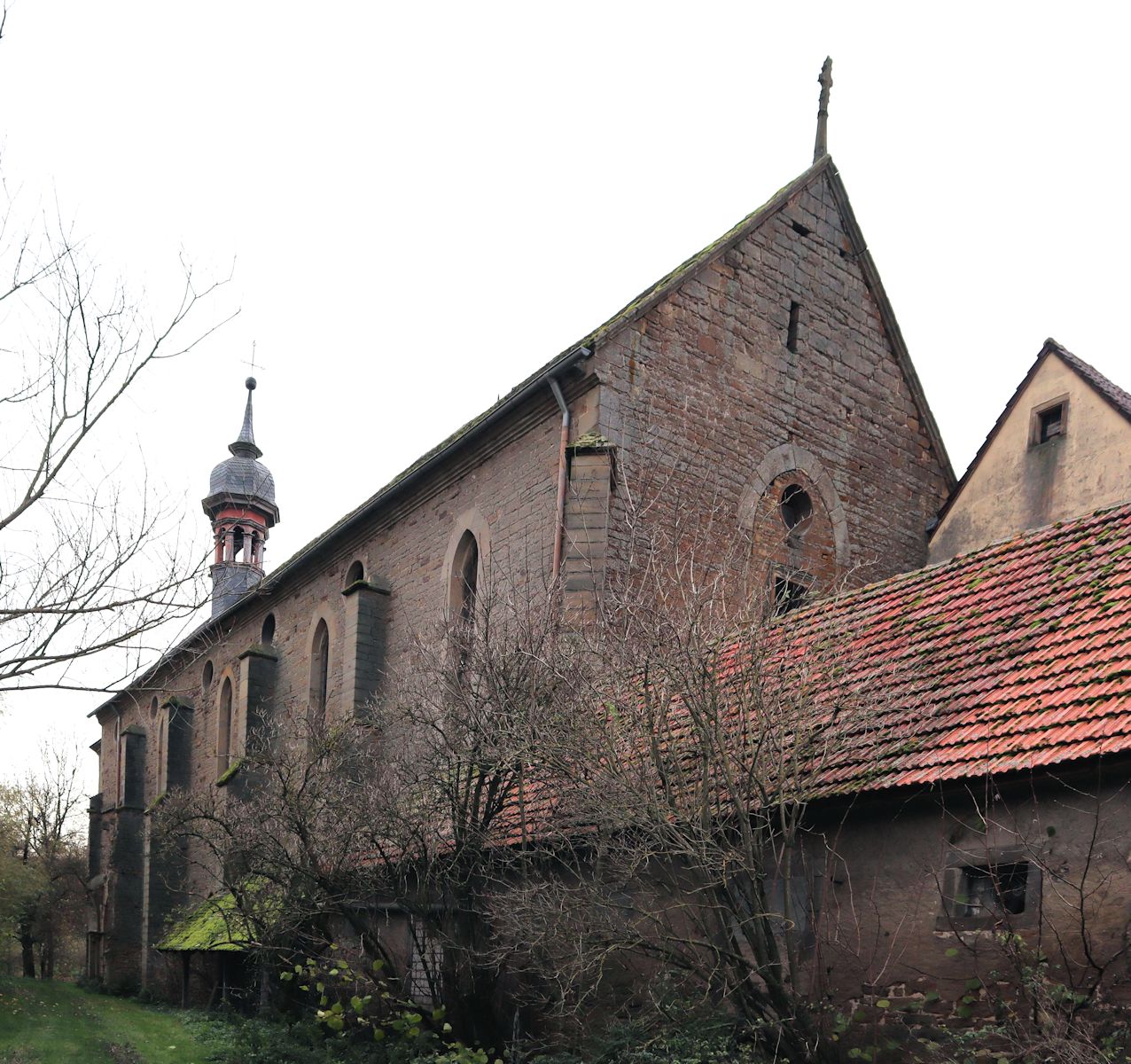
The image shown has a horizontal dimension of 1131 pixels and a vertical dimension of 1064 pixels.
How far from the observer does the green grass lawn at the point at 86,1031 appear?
17.1m

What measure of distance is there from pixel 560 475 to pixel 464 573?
3204 mm

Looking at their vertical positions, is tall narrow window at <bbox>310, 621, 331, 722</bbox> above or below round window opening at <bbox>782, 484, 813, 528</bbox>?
below

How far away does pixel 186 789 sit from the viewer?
2873 centimetres

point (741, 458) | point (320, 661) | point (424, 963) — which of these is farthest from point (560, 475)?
point (320, 661)

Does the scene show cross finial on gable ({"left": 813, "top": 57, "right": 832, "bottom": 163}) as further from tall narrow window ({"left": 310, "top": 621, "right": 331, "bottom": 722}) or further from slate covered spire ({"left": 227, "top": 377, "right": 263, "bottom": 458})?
slate covered spire ({"left": 227, "top": 377, "right": 263, "bottom": 458})

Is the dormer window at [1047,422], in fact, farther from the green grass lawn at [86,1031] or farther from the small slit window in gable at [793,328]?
the green grass lawn at [86,1031]

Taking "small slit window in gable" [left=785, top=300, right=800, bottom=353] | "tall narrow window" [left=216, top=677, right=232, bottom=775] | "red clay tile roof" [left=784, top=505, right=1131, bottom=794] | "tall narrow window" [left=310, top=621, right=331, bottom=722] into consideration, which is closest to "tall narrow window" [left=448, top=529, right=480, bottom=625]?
"tall narrow window" [left=310, top=621, right=331, bottom=722]

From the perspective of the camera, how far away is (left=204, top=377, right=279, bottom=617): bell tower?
4106cm

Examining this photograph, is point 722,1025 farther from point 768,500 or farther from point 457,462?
point 457,462

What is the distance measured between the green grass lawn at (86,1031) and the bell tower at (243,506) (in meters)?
15.0

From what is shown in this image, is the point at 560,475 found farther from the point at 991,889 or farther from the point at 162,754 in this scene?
the point at 162,754

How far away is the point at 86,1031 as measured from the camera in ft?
68.3

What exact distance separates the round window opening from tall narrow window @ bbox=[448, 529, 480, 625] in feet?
13.9

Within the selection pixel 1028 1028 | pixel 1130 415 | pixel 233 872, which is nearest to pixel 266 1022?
pixel 233 872
